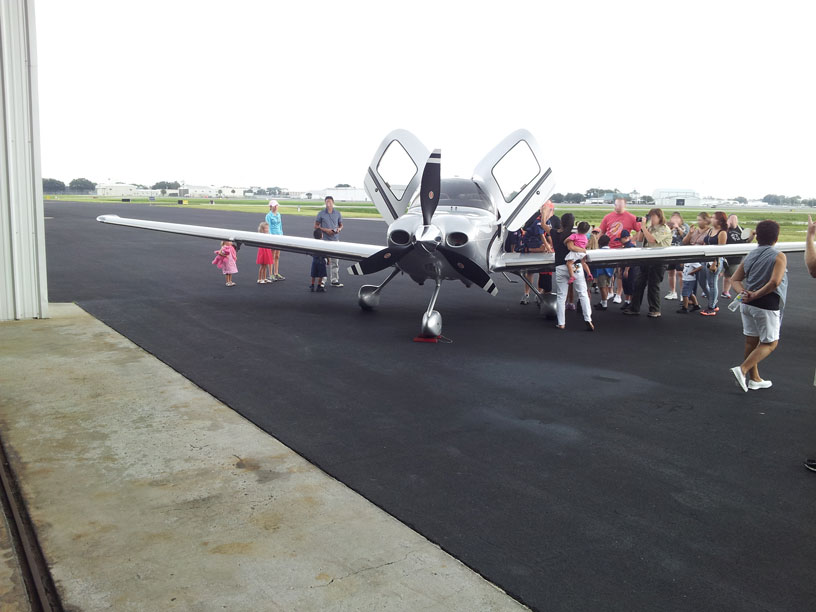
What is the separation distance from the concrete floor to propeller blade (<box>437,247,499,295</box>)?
420cm

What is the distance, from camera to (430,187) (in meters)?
8.78

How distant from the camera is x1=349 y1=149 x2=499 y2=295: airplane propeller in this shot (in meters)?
8.80

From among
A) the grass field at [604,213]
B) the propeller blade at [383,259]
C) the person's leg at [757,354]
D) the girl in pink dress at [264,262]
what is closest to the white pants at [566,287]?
the propeller blade at [383,259]

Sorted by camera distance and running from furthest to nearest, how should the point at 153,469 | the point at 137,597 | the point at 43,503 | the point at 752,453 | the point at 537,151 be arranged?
the point at 537,151 < the point at 752,453 < the point at 153,469 < the point at 43,503 < the point at 137,597

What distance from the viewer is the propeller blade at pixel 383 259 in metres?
9.14

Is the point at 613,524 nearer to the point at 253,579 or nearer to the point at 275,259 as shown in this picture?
the point at 253,579

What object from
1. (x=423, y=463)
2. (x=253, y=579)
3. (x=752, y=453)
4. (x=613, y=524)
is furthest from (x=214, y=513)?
(x=752, y=453)

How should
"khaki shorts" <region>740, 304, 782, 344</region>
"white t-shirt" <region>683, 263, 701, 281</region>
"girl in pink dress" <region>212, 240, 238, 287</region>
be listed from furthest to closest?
"girl in pink dress" <region>212, 240, 238, 287</region>
"white t-shirt" <region>683, 263, 701, 281</region>
"khaki shorts" <region>740, 304, 782, 344</region>

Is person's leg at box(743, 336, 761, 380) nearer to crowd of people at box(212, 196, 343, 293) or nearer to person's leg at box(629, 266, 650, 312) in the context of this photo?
person's leg at box(629, 266, 650, 312)

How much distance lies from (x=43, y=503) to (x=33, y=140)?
7.81 meters

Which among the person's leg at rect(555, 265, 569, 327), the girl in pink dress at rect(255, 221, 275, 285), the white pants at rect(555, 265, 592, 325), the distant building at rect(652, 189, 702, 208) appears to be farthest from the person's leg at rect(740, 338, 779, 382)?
the distant building at rect(652, 189, 702, 208)

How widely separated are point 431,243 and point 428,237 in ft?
0.42

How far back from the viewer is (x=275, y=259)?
50.7 ft

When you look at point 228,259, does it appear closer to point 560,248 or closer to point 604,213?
point 560,248
